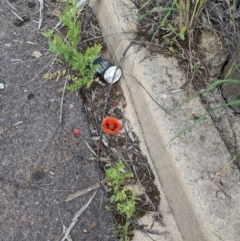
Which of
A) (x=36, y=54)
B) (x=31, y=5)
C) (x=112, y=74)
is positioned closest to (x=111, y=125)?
(x=112, y=74)

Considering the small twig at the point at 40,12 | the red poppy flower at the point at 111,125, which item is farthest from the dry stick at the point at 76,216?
the small twig at the point at 40,12

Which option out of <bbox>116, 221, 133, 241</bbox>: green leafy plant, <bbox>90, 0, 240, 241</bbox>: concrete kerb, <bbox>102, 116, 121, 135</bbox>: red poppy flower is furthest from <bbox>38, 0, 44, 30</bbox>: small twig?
<bbox>116, 221, 133, 241</bbox>: green leafy plant

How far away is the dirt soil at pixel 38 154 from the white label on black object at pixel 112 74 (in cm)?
22

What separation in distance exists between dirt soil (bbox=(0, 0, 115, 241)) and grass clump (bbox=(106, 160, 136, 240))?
2.3 inches

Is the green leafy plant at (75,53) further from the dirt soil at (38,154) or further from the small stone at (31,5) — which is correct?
the small stone at (31,5)

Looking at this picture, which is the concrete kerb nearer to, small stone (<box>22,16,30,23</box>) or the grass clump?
the grass clump

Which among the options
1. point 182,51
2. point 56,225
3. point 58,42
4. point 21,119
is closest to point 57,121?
point 21,119

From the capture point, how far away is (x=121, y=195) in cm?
230

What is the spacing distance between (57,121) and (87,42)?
62 centimetres

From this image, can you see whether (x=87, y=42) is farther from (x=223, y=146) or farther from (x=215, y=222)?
(x=215, y=222)

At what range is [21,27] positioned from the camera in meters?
2.92

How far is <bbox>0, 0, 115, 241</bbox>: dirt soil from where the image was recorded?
225cm

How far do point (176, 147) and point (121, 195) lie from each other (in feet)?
1.30

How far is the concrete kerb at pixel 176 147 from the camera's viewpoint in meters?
2.02
